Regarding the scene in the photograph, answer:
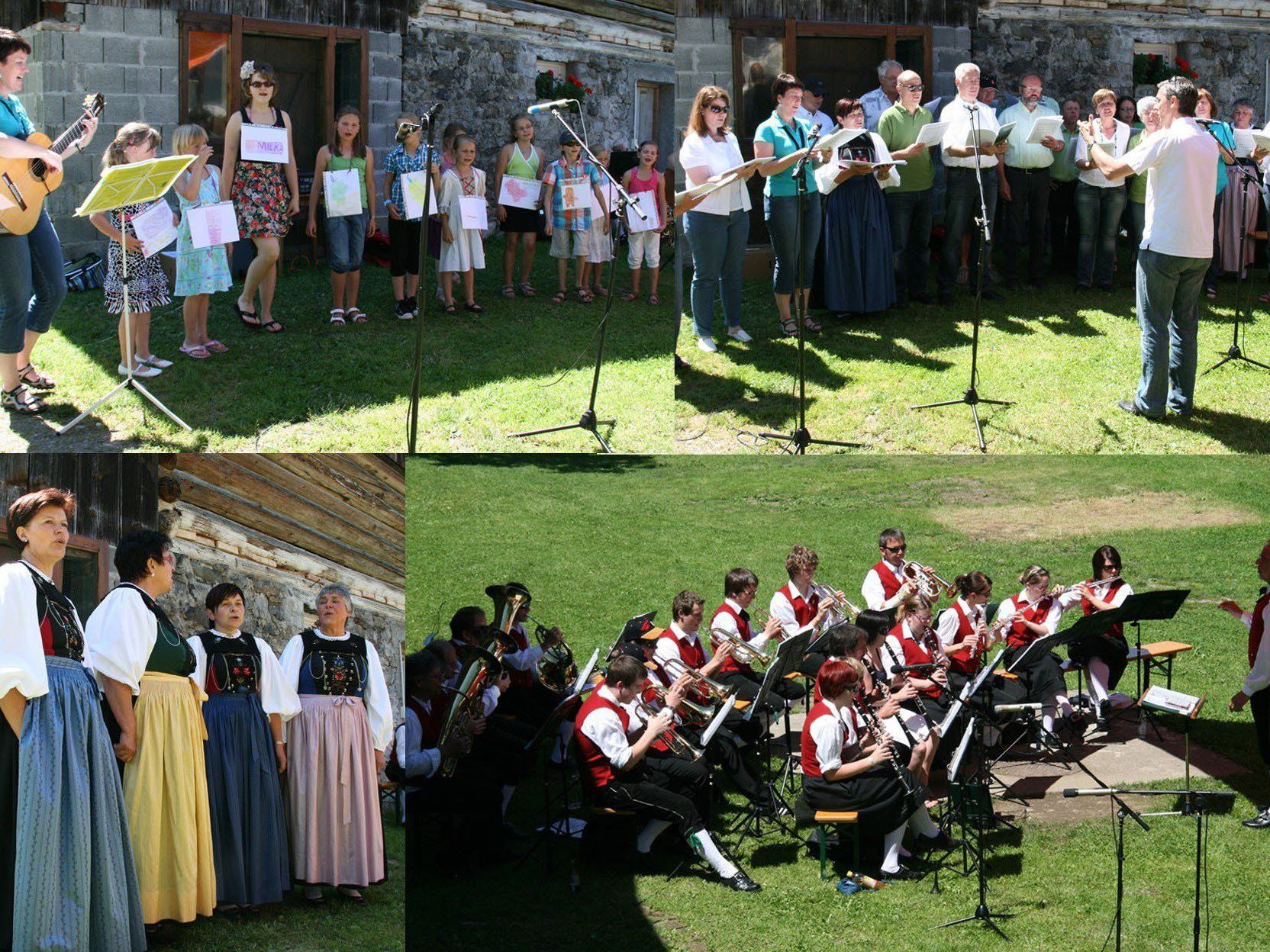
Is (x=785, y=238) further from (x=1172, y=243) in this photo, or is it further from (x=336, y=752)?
(x=336, y=752)

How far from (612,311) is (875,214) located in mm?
1580

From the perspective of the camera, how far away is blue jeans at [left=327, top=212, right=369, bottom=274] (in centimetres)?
771

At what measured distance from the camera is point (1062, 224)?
8.08m

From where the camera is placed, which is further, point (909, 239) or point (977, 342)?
point (909, 239)

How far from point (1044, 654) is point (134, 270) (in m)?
4.89

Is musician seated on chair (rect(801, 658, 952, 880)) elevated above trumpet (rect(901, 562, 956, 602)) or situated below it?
below

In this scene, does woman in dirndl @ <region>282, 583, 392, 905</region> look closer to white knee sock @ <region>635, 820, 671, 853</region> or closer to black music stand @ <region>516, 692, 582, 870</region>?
black music stand @ <region>516, 692, 582, 870</region>

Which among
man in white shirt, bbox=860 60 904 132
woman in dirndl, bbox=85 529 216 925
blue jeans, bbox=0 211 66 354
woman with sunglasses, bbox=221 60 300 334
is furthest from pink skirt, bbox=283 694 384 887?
man in white shirt, bbox=860 60 904 132

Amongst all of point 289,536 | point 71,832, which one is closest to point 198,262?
point 289,536

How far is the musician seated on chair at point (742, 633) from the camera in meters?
7.34

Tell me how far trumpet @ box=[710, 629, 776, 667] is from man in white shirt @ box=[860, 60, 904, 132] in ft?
9.12

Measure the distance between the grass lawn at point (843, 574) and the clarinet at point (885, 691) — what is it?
2.02 ft

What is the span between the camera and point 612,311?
8125mm

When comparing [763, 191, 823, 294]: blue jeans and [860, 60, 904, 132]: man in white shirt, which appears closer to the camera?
[860, 60, 904, 132]: man in white shirt
